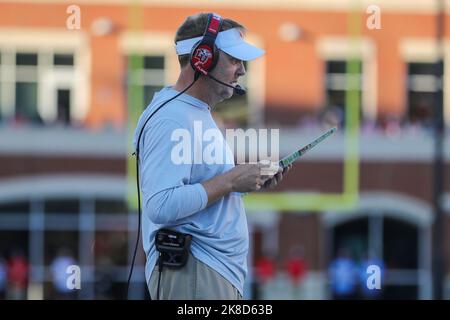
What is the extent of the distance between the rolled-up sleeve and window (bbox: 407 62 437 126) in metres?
24.2

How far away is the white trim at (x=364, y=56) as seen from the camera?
27734 millimetres

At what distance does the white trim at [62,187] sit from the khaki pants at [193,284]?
2290 cm

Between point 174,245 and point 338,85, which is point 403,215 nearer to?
point 338,85

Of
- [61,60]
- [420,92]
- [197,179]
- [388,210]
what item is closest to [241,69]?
[197,179]

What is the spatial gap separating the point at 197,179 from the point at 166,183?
17cm

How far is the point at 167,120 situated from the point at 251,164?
12.0 inches

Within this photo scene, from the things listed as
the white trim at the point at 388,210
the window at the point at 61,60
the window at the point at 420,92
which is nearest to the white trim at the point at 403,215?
the white trim at the point at 388,210

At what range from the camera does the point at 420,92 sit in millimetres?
27859

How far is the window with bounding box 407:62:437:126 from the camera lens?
27.7 m

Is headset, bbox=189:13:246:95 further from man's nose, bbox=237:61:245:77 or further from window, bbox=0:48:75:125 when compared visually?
window, bbox=0:48:75:125

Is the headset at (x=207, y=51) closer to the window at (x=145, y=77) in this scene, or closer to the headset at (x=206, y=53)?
the headset at (x=206, y=53)

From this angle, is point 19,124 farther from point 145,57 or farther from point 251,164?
point 251,164

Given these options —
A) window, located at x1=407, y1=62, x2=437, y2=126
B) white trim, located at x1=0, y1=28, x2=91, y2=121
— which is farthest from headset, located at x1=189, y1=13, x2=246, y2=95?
window, located at x1=407, y1=62, x2=437, y2=126
